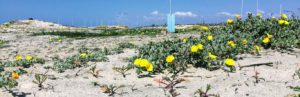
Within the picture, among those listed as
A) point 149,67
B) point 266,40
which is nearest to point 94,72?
point 149,67

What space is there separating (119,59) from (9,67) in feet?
6.17

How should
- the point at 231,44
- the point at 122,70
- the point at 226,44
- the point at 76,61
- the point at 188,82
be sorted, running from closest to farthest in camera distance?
the point at 188,82 < the point at 122,70 < the point at 76,61 < the point at 231,44 < the point at 226,44

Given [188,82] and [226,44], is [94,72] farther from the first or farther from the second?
[226,44]

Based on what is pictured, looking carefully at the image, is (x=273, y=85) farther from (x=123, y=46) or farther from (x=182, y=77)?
(x=123, y=46)

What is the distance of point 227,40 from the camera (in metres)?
8.47

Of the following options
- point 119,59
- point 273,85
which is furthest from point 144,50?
point 273,85

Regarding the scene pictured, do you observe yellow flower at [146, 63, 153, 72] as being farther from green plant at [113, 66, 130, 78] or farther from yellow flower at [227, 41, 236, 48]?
yellow flower at [227, 41, 236, 48]

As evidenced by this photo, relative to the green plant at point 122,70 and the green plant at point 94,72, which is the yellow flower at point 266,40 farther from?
the green plant at point 94,72

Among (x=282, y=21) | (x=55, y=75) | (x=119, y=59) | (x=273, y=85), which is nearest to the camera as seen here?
(x=273, y=85)

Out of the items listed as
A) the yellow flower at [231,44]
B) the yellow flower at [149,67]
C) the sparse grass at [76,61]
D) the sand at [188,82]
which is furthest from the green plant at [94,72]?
the yellow flower at [231,44]

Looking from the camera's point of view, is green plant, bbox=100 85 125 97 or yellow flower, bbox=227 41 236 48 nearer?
green plant, bbox=100 85 125 97

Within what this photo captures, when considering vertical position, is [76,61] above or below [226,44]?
below

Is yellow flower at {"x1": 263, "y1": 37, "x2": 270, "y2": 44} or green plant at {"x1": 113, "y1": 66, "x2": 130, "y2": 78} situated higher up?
yellow flower at {"x1": 263, "y1": 37, "x2": 270, "y2": 44}

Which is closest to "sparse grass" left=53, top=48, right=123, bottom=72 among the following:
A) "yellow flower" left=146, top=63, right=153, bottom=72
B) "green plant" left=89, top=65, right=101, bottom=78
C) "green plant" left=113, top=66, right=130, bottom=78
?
"green plant" left=89, top=65, right=101, bottom=78
